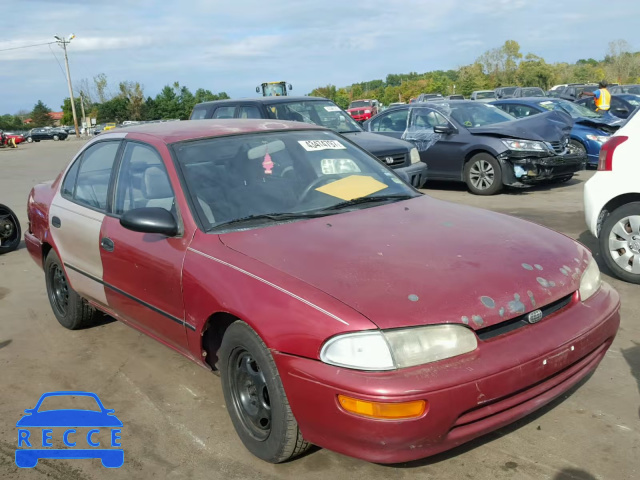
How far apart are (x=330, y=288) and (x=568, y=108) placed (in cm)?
1275

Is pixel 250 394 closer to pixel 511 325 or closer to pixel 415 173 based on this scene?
pixel 511 325

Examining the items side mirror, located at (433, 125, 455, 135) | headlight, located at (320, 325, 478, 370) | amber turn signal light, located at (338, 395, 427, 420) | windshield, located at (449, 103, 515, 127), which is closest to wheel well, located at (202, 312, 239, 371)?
headlight, located at (320, 325, 478, 370)

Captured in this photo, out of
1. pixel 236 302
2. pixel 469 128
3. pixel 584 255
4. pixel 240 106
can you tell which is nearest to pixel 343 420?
pixel 236 302

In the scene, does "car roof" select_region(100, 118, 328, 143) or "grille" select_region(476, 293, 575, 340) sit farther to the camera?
"car roof" select_region(100, 118, 328, 143)

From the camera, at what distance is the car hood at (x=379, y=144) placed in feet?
29.4

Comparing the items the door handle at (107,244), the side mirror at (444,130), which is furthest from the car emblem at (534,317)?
the side mirror at (444,130)

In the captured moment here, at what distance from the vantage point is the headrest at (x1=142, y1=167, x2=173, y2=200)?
12.0ft

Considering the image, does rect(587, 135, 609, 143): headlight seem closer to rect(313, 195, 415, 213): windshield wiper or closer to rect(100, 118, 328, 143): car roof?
rect(100, 118, 328, 143): car roof

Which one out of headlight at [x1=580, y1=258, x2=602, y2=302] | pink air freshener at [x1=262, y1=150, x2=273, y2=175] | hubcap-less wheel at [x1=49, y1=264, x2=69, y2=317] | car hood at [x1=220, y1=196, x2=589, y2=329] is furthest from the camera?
hubcap-less wheel at [x1=49, y1=264, x2=69, y2=317]

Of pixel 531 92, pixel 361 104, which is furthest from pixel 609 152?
pixel 361 104

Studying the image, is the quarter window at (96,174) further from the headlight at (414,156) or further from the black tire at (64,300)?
the headlight at (414,156)

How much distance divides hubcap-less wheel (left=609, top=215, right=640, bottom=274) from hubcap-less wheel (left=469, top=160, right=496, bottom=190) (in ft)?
16.4

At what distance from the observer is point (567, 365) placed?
2.77m

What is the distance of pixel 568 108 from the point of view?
13.7m
